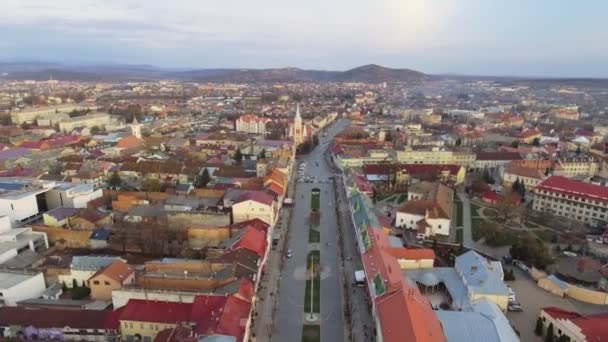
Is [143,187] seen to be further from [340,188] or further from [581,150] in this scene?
[581,150]

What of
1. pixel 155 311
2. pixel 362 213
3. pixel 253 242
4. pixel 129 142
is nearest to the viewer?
pixel 155 311

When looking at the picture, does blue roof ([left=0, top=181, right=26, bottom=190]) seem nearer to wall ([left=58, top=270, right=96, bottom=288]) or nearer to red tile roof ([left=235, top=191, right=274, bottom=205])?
wall ([left=58, top=270, right=96, bottom=288])

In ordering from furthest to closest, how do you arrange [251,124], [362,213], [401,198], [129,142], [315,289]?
[251,124] → [129,142] → [401,198] → [362,213] → [315,289]

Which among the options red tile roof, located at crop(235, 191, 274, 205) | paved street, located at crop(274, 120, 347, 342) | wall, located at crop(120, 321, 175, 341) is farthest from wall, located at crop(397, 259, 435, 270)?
wall, located at crop(120, 321, 175, 341)

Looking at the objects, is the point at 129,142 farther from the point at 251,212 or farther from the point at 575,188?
the point at 575,188

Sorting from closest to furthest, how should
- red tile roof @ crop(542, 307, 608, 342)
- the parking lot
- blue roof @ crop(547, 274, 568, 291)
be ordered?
red tile roof @ crop(542, 307, 608, 342)
the parking lot
blue roof @ crop(547, 274, 568, 291)

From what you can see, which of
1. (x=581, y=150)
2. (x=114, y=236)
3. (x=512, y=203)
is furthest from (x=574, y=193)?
(x=114, y=236)

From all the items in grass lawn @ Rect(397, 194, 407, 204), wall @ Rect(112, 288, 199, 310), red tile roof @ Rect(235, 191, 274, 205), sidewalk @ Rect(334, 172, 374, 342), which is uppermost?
red tile roof @ Rect(235, 191, 274, 205)

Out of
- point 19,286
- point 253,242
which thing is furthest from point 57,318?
point 253,242
